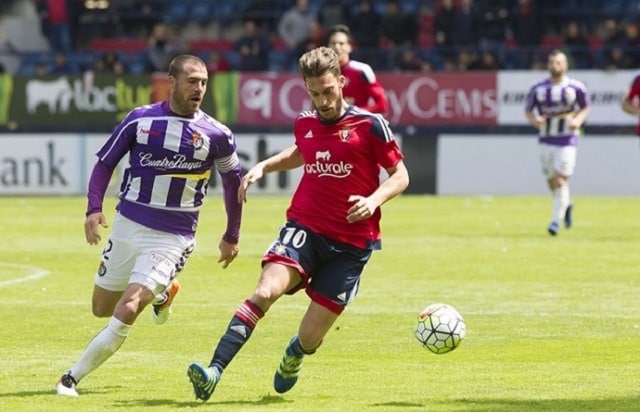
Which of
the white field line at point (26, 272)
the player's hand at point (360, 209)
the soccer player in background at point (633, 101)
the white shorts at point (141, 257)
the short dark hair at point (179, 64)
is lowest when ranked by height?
the white field line at point (26, 272)

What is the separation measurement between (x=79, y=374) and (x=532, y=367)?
327cm

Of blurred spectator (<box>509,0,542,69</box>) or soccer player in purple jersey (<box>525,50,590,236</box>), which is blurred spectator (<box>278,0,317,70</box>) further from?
soccer player in purple jersey (<box>525,50,590,236</box>)

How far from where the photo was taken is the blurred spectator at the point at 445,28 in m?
33.3

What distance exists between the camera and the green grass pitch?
9227 mm

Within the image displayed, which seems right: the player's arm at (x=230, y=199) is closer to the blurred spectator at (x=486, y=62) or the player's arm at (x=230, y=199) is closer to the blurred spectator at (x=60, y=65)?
the blurred spectator at (x=486, y=62)

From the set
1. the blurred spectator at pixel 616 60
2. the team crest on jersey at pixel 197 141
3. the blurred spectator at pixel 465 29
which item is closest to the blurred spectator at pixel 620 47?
the blurred spectator at pixel 616 60

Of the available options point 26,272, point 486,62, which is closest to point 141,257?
point 26,272

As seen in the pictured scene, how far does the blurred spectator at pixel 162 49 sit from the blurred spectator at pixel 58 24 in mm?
3122

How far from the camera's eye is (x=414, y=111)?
32062mm

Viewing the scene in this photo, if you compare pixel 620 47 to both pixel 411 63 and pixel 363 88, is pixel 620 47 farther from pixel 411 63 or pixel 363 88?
pixel 363 88

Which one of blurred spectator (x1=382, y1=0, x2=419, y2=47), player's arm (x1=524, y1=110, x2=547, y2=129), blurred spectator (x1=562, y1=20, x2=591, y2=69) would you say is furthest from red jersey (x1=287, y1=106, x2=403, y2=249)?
blurred spectator (x1=382, y1=0, x2=419, y2=47)

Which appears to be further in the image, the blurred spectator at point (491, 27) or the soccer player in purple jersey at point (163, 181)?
the blurred spectator at point (491, 27)

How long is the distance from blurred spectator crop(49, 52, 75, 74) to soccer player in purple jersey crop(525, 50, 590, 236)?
48.1 feet

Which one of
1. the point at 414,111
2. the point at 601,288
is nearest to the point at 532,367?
the point at 601,288
